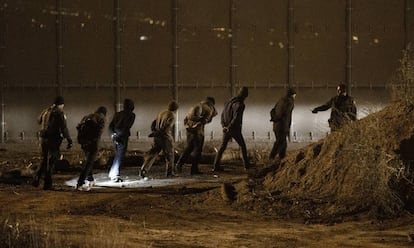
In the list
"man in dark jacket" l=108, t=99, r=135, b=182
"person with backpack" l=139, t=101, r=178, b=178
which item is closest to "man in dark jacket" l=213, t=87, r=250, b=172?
"person with backpack" l=139, t=101, r=178, b=178

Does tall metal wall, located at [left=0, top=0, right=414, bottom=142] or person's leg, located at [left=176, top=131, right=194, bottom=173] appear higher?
tall metal wall, located at [left=0, top=0, right=414, bottom=142]

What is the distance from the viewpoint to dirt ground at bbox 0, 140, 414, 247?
27.5ft

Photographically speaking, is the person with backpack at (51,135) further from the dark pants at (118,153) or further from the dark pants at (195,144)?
the dark pants at (195,144)

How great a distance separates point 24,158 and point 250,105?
19.4 feet

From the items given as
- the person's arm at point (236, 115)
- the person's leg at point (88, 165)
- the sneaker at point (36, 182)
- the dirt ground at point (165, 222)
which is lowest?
the dirt ground at point (165, 222)

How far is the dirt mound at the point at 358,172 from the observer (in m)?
9.84

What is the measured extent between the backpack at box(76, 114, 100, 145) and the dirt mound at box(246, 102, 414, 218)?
3.13 metres

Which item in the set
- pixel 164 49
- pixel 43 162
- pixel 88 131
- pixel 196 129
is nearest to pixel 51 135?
pixel 43 162

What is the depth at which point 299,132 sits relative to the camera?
18.9m

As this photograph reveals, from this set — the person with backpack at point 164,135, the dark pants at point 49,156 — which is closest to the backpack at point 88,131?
the dark pants at point 49,156

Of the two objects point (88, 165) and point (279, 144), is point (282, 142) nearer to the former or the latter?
point (279, 144)

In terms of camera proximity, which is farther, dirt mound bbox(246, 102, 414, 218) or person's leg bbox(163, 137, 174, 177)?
person's leg bbox(163, 137, 174, 177)

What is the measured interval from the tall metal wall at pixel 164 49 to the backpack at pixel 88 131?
5.97 meters

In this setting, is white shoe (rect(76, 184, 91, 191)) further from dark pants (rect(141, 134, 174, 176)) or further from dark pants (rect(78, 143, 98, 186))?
dark pants (rect(141, 134, 174, 176))
